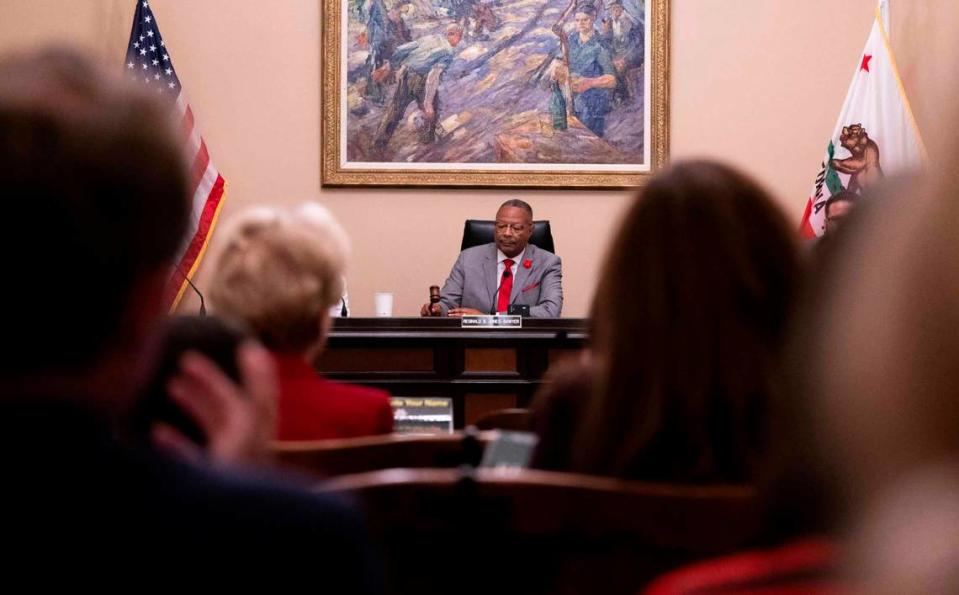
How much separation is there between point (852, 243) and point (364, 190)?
7.98m

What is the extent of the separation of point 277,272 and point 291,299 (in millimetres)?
60

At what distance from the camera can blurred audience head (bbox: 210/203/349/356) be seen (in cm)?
216

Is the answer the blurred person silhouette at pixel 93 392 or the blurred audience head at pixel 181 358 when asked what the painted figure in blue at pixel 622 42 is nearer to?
the blurred audience head at pixel 181 358

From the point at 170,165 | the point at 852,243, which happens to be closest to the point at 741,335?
the point at 170,165

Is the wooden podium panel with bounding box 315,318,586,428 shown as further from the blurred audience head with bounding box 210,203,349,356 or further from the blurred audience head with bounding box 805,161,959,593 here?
the blurred audience head with bounding box 805,161,959,593

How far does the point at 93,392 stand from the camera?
773mm

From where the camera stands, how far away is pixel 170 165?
2.62ft

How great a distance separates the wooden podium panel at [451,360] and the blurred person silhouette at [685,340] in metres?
3.83

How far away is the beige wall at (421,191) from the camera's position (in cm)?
820

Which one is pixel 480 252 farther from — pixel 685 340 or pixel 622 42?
pixel 685 340

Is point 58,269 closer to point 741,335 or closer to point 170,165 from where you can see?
point 170,165

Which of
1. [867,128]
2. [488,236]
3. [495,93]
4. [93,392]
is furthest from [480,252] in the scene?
[93,392]

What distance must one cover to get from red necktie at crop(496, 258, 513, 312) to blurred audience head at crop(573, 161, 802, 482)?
18.1 ft

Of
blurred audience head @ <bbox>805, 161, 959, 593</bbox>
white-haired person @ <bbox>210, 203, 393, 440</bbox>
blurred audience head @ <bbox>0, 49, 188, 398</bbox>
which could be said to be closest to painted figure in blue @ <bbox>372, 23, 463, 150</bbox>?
white-haired person @ <bbox>210, 203, 393, 440</bbox>
